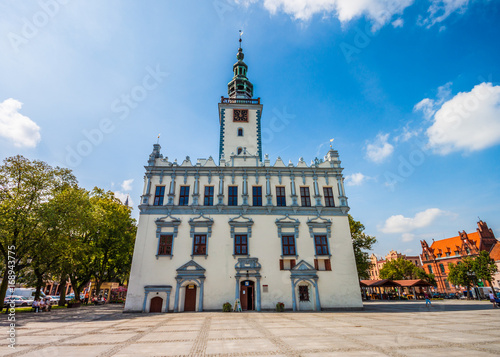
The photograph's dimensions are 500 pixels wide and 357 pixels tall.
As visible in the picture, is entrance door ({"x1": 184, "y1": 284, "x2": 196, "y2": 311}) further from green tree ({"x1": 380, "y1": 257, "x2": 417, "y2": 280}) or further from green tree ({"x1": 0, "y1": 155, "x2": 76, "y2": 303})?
green tree ({"x1": 380, "y1": 257, "x2": 417, "y2": 280})

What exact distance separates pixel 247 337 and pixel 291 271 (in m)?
14.3

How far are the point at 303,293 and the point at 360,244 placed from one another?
21086 millimetres

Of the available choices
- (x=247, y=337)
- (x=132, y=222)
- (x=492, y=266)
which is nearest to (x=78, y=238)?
(x=132, y=222)

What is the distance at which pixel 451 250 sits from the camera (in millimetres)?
77438

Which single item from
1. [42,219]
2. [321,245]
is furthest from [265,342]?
[42,219]

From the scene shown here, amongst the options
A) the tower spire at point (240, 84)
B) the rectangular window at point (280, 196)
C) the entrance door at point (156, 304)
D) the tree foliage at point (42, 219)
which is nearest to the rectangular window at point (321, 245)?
the rectangular window at point (280, 196)

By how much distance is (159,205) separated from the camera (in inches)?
1072

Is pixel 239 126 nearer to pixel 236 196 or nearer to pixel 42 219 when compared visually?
pixel 236 196

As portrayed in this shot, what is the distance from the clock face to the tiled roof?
78792 millimetres

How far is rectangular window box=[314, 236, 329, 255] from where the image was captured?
86.3ft

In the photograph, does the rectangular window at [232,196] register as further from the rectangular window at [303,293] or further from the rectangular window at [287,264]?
the rectangular window at [303,293]

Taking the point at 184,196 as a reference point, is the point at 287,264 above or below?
below

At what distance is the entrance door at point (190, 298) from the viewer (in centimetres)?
2422

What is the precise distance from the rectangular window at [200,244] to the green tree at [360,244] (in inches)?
1044
